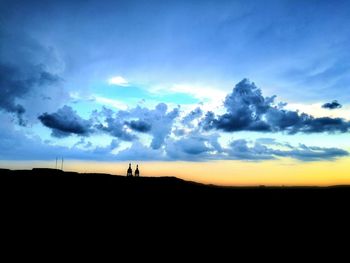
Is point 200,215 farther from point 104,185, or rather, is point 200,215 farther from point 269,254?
point 104,185

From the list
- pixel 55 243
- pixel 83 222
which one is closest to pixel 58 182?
pixel 83 222

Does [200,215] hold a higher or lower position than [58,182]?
lower

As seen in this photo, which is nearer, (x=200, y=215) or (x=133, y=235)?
(x=133, y=235)

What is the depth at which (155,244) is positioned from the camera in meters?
15.9

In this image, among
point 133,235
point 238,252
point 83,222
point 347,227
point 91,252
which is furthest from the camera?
point 347,227

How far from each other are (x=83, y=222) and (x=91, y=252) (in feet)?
13.4

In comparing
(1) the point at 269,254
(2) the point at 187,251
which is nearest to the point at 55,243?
(2) the point at 187,251

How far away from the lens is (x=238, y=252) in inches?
611

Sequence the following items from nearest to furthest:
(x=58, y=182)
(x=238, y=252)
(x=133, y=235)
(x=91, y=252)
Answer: (x=91, y=252), (x=238, y=252), (x=133, y=235), (x=58, y=182)

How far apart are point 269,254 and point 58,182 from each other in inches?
734

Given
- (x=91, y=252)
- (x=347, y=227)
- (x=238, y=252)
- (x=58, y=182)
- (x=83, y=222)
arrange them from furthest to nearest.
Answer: (x=58, y=182) → (x=347, y=227) → (x=83, y=222) → (x=238, y=252) → (x=91, y=252)

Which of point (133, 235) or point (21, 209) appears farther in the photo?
point (21, 209)

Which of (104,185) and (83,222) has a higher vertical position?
(104,185)

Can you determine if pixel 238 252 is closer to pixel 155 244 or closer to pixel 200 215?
pixel 155 244
